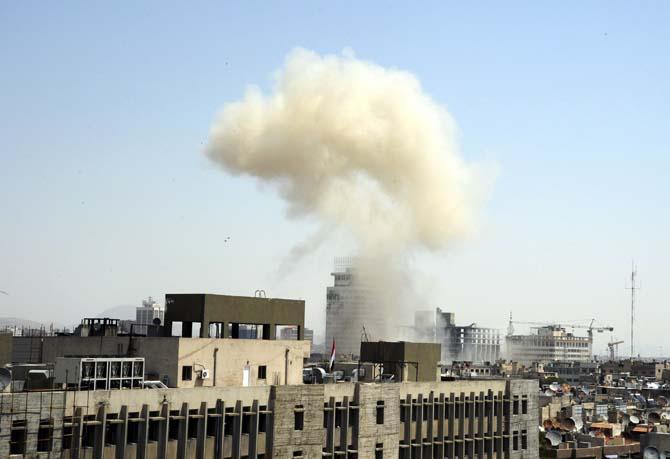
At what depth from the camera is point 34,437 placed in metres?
45.8

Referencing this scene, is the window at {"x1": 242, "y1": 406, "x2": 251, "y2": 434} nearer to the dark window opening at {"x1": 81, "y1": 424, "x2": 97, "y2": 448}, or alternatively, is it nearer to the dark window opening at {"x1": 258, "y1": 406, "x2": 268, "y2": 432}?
the dark window opening at {"x1": 258, "y1": 406, "x2": 268, "y2": 432}

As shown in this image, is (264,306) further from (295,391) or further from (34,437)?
(34,437)

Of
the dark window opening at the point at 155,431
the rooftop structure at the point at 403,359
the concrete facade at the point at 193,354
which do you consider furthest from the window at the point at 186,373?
the rooftop structure at the point at 403,359

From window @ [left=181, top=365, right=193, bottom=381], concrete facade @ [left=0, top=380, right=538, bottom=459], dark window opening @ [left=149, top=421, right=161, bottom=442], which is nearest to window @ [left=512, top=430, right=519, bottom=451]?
concrete facade @ [left=0, top=380, right=538, bottom=459]

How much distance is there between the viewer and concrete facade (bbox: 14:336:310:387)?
5856cm

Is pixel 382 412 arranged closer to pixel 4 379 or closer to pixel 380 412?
pixel 380 412

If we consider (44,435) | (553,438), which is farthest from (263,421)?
(553,438)

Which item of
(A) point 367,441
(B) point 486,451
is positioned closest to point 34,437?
(A) point 367,441

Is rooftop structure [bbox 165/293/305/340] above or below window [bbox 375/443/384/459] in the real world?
above

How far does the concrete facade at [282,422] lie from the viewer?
46.9 metres

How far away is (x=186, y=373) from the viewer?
5884 cm

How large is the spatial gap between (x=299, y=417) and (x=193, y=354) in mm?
8147

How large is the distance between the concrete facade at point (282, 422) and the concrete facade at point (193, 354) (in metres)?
3.28

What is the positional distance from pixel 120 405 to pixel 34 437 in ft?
17.0
